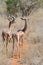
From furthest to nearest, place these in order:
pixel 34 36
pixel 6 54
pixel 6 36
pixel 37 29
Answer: pixel 37 29
pixel 34 36
pixel 6 36
pixel 6 54

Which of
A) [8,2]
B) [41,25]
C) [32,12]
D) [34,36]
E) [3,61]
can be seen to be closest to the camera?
[3,61]

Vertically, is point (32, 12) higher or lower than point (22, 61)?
lower

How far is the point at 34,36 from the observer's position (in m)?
12.2

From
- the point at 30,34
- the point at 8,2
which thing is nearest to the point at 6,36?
the point at 30,34

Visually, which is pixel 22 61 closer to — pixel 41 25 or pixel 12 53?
pixel 12 53

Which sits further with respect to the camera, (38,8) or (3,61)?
(38,8)

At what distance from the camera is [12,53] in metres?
9.77

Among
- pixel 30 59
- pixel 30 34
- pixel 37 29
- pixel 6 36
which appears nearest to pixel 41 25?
pixel 37 29

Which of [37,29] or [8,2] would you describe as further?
[8,2]

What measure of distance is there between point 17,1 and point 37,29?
19.1 ft

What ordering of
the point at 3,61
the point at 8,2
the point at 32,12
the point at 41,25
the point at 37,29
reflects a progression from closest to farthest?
the point at 3,61, the point at 37,29, the point at 41,25, the point at 8,2, the point at 32,12

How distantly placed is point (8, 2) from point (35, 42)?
8.03m

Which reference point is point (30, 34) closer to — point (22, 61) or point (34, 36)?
point (34, 36)

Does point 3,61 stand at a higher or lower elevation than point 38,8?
higher
